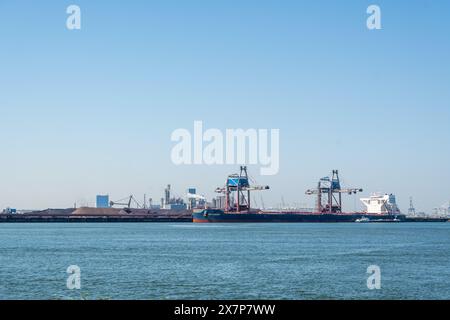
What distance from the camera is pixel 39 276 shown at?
126 ft

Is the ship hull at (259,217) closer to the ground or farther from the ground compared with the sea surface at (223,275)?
closer to the ground

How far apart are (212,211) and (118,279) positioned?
458 feet

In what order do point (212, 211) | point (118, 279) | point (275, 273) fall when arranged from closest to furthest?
1. point (118, 279)
2. point (275, 273)
3. point (212, 211)

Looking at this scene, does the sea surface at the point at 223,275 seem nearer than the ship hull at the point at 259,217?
Yes

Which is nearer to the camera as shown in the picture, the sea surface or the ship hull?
the sea surface

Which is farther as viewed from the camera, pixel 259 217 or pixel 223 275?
pixel 259 217

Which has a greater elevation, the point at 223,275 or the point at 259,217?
the point at 223,275

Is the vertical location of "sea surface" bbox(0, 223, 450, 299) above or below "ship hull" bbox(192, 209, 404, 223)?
above
